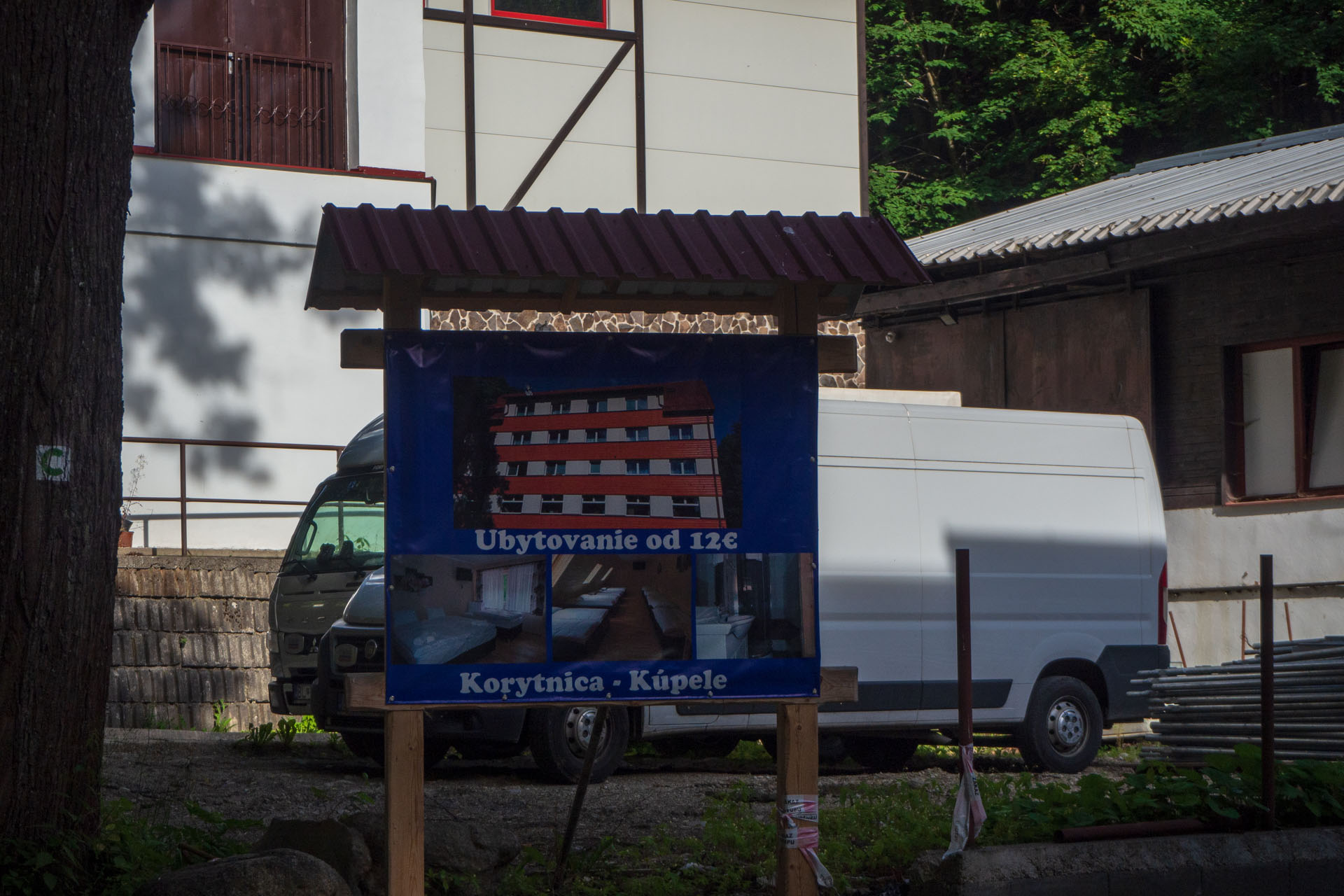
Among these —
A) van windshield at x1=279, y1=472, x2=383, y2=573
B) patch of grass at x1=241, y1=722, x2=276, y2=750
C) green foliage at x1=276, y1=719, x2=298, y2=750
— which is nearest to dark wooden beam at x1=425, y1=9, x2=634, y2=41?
van windshield at x1=279, y1=472, x2=383, y2=573

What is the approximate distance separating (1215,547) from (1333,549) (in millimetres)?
1319

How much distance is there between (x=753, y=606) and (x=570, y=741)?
416 cm

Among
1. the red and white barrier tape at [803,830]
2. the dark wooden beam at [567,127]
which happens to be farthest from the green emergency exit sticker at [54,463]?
the dark wooden beam at [567,127]

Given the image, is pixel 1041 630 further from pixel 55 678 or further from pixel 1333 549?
pixel 55 678

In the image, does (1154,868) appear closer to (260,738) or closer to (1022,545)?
(1022,545)

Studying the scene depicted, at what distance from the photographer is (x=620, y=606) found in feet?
18.6

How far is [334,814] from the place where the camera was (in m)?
7.84

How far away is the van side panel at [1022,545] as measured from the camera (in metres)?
10.7

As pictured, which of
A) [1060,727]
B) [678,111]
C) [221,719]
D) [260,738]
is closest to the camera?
[260,738]

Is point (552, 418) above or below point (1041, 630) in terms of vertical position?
above

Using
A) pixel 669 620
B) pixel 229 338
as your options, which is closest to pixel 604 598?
pixel 669 620

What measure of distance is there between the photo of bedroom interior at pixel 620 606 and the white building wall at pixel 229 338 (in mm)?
11461

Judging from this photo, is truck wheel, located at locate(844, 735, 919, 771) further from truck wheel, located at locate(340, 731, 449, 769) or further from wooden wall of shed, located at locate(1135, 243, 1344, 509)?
wooden wall of shed, located at locate(1135, 243, 1344, 509)

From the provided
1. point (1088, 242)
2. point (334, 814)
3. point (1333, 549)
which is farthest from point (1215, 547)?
point (334, 814)
